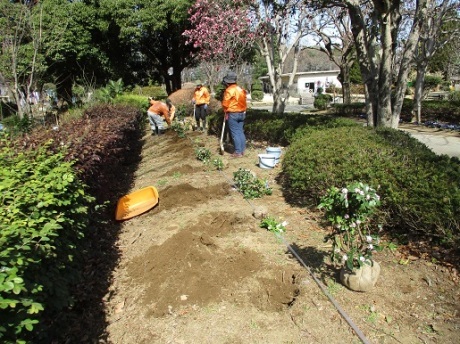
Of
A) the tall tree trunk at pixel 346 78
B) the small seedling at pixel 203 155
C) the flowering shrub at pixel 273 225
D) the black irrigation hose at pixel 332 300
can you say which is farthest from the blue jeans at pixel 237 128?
the tall tree trunk at pixel 346 78

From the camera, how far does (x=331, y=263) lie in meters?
3.24

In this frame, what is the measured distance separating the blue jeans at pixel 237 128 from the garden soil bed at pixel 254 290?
3.16 metres

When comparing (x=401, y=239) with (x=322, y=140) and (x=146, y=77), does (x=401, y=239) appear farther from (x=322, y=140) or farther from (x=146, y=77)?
(x=146, y=77)

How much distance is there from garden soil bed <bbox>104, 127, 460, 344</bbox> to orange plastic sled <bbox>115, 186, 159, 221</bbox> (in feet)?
1.61

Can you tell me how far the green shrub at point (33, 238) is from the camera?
62.9 inches

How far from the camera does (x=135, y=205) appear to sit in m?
5.03

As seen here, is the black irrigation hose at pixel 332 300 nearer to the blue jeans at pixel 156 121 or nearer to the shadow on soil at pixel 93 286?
the shadow on soil at pixel 93 286

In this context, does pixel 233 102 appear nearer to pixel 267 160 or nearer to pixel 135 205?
pixel 267 160

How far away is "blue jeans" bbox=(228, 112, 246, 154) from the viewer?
725 centimetres

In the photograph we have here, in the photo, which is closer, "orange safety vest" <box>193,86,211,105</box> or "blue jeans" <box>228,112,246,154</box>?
"blue jeans" <box>228,112,246,154</box>

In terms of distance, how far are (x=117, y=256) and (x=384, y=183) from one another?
10.1ft

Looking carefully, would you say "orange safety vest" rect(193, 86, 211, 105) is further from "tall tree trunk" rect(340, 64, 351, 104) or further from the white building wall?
the white building wall

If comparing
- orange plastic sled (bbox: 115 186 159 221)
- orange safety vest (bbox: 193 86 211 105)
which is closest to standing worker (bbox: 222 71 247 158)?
orange plastic sled (bbox: 115 186 159 221)

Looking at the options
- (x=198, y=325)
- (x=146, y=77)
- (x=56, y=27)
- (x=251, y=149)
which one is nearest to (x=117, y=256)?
(x=198, y=325)
